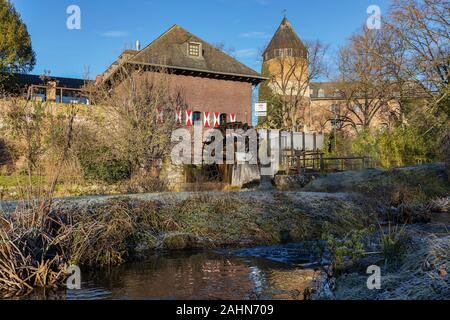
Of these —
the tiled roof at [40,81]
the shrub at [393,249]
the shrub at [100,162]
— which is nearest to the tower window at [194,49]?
the tiled roof at [40,81]

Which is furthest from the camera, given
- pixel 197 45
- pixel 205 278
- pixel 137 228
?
pixel 197 45

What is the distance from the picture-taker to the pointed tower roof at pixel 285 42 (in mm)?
50094

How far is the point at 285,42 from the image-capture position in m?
51.9

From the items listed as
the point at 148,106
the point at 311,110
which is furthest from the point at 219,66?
the point at 311,110

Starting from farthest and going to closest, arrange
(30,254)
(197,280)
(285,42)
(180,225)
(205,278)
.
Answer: (285,42), (180,225), (205,278), (197,280), (30,254)

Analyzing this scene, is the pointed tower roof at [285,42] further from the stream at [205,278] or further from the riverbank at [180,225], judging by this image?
the stream at [205,278]

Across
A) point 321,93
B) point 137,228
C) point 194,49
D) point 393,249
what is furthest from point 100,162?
point 321,93

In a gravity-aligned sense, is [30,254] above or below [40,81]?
below

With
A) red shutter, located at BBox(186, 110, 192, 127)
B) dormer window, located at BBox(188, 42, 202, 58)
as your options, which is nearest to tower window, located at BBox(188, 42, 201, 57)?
dormer window, located at BBox(188, 42, 202, 58)

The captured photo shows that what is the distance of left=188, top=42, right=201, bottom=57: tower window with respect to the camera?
2908 cm

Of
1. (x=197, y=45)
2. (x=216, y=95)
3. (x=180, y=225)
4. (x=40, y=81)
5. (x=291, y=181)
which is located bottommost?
(x=180, y=225)

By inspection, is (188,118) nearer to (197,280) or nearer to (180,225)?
(180,225)
